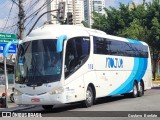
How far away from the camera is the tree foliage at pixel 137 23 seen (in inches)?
1923

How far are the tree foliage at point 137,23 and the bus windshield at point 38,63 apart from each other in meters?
32.0

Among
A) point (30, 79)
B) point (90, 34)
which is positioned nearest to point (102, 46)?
point (90, 34)

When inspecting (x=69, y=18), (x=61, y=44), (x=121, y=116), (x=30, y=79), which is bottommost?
(x=121, y=116)

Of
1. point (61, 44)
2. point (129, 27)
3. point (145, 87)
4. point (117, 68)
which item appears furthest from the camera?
point (129, 27)

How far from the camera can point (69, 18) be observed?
26.3m

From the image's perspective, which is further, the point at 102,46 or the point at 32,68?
the point at 102,46

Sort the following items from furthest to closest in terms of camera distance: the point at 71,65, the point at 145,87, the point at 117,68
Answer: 1. the point at 145,87
2. the point at 117,68
3. the point at 71,65

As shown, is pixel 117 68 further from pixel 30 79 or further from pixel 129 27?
pixel 129 27

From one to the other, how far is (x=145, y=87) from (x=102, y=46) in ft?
21.8

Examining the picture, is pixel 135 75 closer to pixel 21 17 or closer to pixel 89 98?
pixel 89 98

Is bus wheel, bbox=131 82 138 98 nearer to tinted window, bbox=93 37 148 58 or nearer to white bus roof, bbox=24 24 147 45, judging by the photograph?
tinted window, bbox=93 37 148 58

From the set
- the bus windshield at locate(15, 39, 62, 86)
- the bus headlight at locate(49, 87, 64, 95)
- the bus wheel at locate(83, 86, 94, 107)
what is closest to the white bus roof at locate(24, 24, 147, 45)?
the bus windshield at locate(15, 39, 62, 86)

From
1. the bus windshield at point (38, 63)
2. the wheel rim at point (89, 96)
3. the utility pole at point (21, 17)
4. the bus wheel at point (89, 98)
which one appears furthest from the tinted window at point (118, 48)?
the utility pole at point (21, 17)

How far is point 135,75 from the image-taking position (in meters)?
24.2
